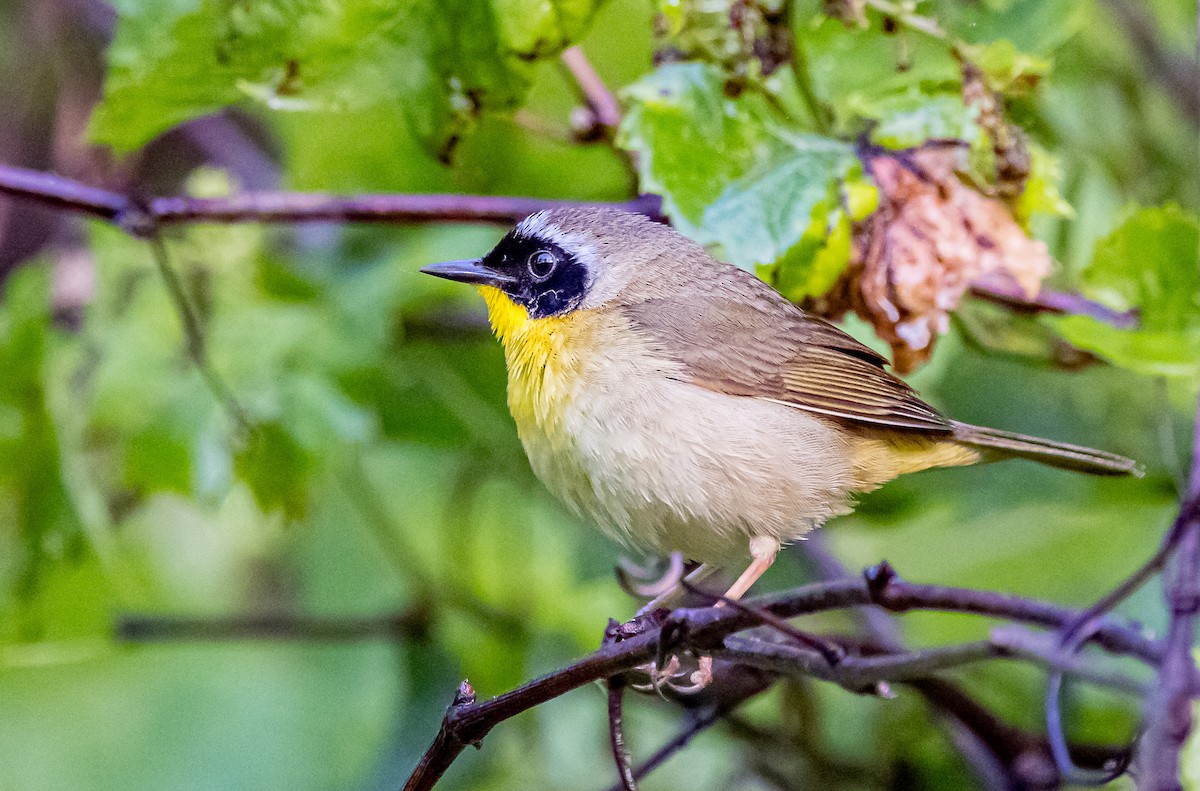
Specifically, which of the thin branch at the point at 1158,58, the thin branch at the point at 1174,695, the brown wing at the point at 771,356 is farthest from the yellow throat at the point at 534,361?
the thin branch at the point at 1158,58

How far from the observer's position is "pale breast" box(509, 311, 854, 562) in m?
1.98

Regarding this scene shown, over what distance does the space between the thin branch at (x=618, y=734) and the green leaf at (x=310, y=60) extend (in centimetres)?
105

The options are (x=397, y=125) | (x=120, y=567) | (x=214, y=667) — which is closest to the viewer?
(x=397, y=125)

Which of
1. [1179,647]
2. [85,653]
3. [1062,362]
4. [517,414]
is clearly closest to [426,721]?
[85,653]

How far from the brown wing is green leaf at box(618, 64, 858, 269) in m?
0.21

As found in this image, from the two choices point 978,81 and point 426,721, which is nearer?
point 978,81

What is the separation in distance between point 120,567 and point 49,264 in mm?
974

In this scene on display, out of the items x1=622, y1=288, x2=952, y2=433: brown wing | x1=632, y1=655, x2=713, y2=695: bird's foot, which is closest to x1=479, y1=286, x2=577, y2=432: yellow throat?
x1=622, y1=288, x2=952, y2=433: brown wing

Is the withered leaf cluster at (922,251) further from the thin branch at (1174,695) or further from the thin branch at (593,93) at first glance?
the thin branch at (593,93)

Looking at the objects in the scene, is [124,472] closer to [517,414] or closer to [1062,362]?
[517,414]

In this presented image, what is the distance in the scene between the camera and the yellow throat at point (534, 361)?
2082 millimetres

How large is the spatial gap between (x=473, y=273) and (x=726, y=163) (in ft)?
1.60

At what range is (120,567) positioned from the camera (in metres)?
3.81

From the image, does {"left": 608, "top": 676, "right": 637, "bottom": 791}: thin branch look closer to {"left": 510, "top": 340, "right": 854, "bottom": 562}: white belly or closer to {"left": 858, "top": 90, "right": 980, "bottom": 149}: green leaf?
{"left": 510, "top": 340, "right": 854, "bottom": 562}: white belly
